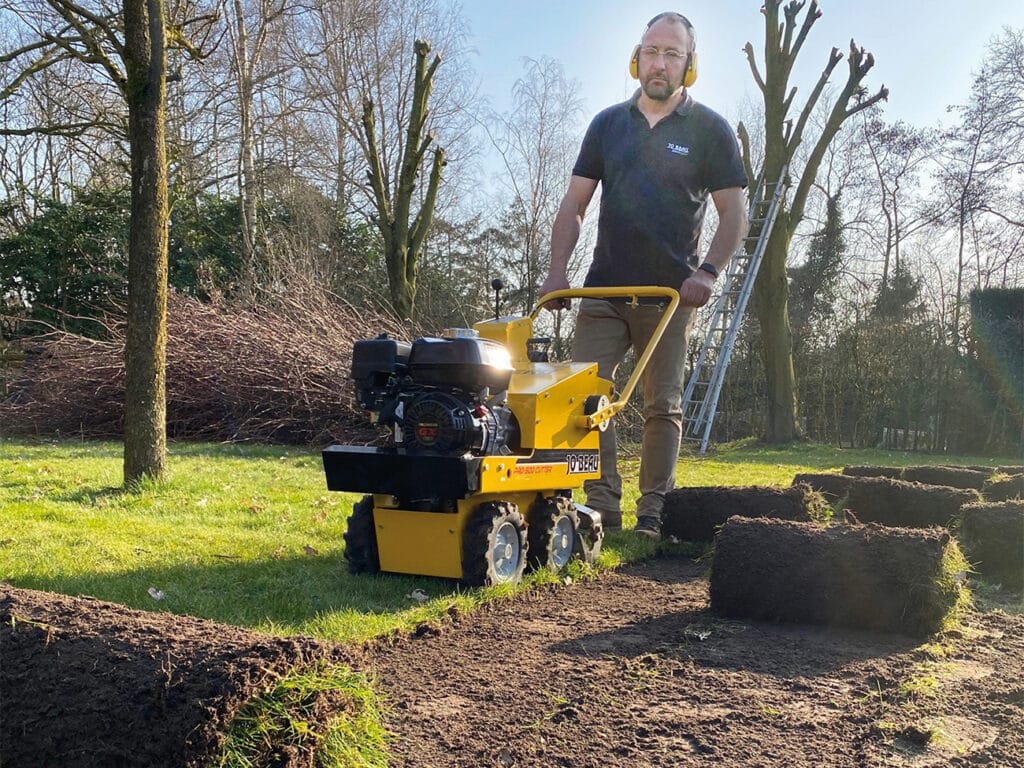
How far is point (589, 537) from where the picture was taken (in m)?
4.18

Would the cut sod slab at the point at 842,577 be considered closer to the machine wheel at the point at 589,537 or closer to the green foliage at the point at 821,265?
the machine wheel at the point at 589,537

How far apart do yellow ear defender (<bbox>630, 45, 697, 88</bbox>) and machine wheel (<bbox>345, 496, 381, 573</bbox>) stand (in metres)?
2.65

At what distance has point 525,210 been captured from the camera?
57.1 feet

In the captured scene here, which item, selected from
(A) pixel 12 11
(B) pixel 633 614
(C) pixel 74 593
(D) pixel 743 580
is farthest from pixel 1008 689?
(A) pixel 12 11

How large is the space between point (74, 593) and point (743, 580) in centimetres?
243

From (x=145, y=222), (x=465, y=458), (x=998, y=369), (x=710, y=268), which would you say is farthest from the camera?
(x=998, y=369)

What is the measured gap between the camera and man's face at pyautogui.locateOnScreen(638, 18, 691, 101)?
4.47 metres

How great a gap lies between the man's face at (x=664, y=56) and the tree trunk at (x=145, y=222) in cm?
309

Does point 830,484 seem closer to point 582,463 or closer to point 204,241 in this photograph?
point 582,463

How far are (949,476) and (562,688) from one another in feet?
14.3

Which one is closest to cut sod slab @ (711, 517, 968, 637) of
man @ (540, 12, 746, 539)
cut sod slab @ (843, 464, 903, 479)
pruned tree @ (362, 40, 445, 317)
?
man @ (540, 12, 746, 539)

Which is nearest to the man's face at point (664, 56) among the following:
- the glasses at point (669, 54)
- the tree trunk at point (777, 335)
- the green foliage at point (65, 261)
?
the glasses at point (669, 54)

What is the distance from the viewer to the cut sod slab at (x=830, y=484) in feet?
16.6

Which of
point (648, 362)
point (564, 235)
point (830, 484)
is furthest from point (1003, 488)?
point (564, 235)
